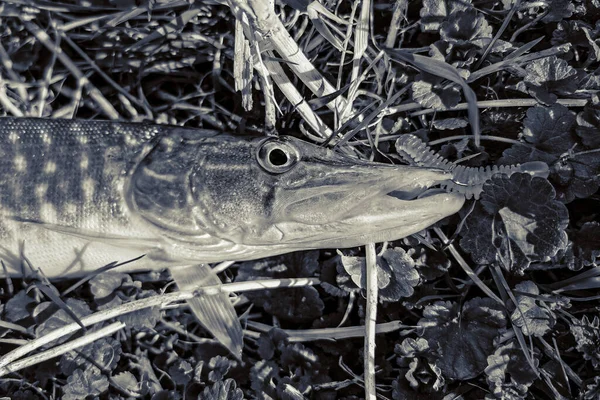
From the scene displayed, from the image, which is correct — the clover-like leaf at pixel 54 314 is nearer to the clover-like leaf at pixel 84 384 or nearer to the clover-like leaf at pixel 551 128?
the clover-like leaf at pixel 84 384

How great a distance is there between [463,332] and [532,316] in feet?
0.84

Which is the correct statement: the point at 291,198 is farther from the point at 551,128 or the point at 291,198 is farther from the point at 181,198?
the point at 551,128

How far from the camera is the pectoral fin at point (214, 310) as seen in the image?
206 centimetres

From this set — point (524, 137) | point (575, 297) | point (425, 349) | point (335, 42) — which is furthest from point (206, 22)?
point (575, 297)

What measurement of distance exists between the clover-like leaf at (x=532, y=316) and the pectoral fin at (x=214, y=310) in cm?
105

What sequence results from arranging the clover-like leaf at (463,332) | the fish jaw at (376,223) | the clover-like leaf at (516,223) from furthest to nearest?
1. the clover-like leaf at (463,332)
2. the clover-like leaf at (516,223)
3. the fish jaw at (376,223)

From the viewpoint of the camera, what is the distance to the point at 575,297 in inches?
79.8

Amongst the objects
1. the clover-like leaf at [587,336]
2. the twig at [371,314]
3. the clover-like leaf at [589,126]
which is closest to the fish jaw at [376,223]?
the twig at [371,314]

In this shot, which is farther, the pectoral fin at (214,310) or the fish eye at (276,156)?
the pectoral fin at (214,310)

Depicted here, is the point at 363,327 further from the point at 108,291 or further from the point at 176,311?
the point at 108,291

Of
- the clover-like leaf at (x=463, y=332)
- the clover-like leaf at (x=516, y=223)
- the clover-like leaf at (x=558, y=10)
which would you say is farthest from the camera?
the clover-like leaf at (x=558, y=10)

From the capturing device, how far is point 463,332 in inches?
77.6

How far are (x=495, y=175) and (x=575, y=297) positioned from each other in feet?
1.98

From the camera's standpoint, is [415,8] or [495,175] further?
[415,8]
